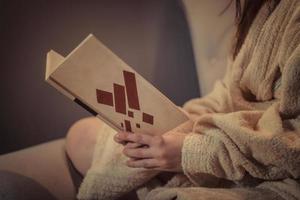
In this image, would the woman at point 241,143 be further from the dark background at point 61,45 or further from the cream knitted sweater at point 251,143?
the dark background at point 61,45

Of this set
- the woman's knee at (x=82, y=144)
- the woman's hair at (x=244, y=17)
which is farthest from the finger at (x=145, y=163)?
the woman's hair at (x=244, y=17)

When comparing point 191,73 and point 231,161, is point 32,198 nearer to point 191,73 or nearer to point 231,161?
point 231,161

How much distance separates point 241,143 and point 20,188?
382 millimetres

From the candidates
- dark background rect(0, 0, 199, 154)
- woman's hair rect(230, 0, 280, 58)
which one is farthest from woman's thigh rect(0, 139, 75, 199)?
woman's hair rect(230, 0, 280, 58)

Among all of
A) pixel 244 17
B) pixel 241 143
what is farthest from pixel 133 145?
pixel 244 17

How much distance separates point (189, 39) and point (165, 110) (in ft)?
1.60

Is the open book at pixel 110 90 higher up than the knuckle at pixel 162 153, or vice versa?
the open book at pixel 110 90

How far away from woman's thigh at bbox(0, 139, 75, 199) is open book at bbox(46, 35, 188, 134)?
0.23m

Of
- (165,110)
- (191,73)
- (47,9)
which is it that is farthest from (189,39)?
(165,110)

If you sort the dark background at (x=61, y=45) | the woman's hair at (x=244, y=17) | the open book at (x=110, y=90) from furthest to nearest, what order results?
the dark background at (x=61, y=45) → the woman's hair at (x=244, y=17) → the open book at (x=110, y=90)

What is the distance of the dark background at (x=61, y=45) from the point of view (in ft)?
2.95

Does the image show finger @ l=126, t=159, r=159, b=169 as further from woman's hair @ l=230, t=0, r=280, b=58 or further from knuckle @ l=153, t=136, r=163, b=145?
woman's hair @ l=230, t=0, r=280, b=58

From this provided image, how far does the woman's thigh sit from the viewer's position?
775 millimetres

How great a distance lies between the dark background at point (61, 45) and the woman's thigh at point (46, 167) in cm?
15
